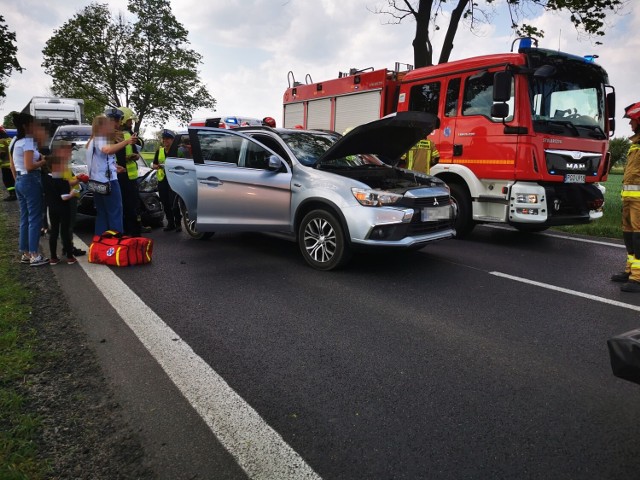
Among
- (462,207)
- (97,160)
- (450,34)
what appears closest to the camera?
(97,160)

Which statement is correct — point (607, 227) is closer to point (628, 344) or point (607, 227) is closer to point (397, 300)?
point (397, 300)

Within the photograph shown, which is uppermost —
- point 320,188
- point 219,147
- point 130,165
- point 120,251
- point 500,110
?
point 500,110

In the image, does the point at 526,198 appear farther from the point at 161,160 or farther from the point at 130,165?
the point at 161,160

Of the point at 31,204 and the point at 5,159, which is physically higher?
the point at 5,159

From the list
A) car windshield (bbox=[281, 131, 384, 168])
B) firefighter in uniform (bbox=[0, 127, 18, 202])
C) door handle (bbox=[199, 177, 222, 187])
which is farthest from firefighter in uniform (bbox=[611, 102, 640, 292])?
firefighter in uniform (bbox=[0, 127, 18, 202])

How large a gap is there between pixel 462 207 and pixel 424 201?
2474 mm

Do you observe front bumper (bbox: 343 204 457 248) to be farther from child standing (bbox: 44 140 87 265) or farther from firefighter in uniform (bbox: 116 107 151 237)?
firefighter in uniform (bbox: 116 107 151 237)

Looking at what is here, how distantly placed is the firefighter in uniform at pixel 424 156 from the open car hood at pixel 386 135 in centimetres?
155

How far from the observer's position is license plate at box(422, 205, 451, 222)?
16.9 feet

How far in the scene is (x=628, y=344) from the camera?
183cm

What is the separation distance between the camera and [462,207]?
7.35m

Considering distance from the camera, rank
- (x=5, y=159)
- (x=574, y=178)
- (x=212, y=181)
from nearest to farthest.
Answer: (x=212, y=181), (x=574, y=178), (x=5, y=159)

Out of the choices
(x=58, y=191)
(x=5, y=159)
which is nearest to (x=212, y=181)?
(x=58, y=191)

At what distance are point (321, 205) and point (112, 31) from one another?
110ft
